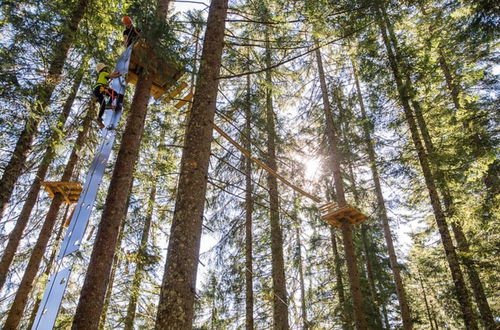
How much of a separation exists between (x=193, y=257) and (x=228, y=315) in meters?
9.39

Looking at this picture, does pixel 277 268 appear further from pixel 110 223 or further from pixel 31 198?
pixel 31 198

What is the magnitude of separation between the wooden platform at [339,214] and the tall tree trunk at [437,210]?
165cm

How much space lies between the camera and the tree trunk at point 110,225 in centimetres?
409

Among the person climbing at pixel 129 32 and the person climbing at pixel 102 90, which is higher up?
the person climbing at pixel 129 32

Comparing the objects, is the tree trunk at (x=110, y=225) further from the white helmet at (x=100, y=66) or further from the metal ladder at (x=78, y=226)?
the white helmet at (x=100, y=66)

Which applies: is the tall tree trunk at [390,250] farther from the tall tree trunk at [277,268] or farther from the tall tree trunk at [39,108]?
the tall tree trunk at [39,108]

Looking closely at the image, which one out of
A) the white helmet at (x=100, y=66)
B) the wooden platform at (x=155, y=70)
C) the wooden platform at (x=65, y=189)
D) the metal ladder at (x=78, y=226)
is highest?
the white helmet at (x=100, y=66)

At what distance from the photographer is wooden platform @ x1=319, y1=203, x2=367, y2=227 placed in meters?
7.94

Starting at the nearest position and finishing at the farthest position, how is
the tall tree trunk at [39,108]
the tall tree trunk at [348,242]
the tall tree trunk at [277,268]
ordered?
the tall tree trunk at [39,108]
the tall tree trunk at [348,242]
the tall tree trunk at [277,268]

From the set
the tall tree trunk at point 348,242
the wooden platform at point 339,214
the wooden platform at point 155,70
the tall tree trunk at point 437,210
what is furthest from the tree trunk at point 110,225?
the tall tree trunk at point 348,242

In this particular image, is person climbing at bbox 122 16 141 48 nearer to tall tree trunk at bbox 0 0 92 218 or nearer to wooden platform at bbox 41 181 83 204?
tall tree trunk at bbox 0 0 92 218

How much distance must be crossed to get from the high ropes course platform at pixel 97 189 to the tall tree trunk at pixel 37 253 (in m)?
0.60

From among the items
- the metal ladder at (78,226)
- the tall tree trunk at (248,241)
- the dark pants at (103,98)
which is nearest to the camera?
the metal ladder at (78,226)

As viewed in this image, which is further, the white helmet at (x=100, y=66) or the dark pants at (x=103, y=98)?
the white helmet at (x=100, y=66)
